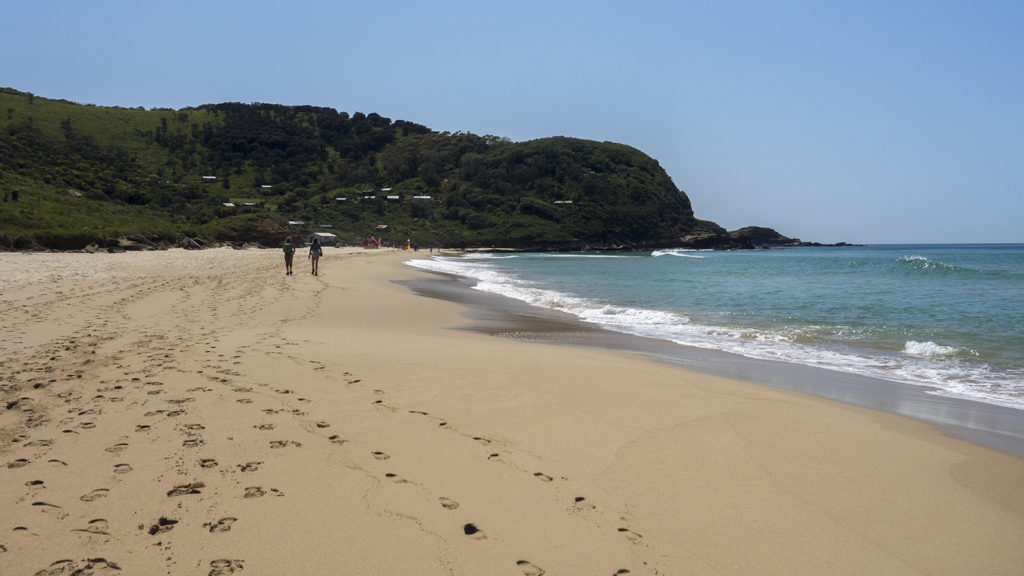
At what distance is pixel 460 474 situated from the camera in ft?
11.8

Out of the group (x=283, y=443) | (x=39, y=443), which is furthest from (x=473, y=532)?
(x=39, y=443)

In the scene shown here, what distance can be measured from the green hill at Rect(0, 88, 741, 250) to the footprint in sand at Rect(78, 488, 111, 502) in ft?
116

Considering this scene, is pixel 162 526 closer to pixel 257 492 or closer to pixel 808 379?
pixel 257 492

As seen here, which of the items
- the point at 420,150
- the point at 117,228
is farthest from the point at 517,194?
the point at 117,228

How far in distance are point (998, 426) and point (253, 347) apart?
819 centimetres

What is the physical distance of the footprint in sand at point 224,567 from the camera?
246 cm

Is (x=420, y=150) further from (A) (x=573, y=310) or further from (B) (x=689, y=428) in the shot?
(B) (x=689, y=428)

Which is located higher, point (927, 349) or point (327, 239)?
point (327, 239)

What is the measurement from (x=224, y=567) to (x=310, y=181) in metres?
102

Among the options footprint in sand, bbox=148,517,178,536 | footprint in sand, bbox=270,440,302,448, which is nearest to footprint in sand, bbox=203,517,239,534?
footprint in sand, bbox=148,517,178,536

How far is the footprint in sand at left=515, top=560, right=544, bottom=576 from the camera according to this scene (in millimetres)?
2592

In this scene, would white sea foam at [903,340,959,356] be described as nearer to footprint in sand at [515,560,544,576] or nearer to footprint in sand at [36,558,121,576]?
footprint in sand at [515,560,544,576]

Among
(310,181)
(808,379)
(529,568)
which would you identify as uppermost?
(310,181)

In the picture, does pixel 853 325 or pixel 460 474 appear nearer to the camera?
pixel 460 474
